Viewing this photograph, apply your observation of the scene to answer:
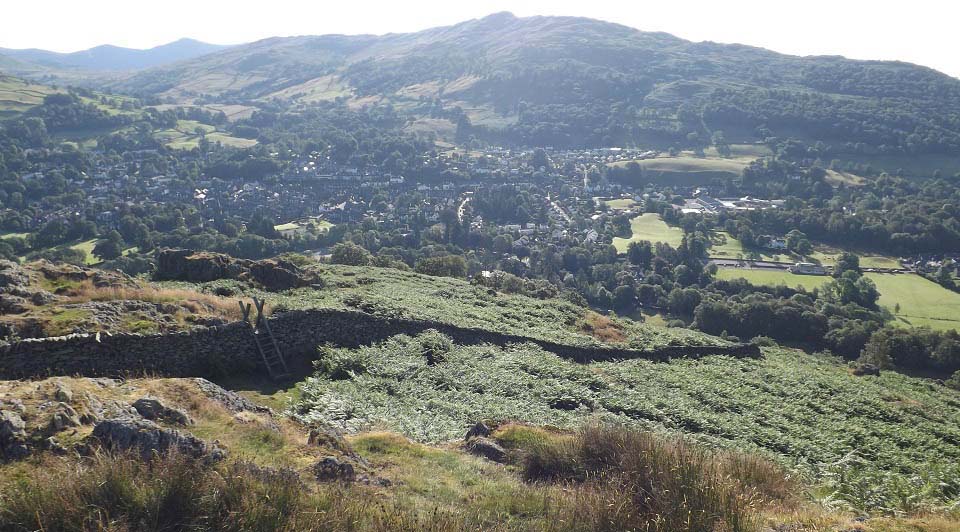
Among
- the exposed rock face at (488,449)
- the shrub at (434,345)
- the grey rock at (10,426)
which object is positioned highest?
the grey rock at (10,426)

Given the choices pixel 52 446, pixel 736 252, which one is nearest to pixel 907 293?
pixel 736 252

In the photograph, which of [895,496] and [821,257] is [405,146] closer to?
[821,257]

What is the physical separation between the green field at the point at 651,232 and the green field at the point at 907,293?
17.5m

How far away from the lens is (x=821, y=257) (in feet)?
308

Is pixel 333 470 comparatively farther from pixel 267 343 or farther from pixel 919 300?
pixel 919 300

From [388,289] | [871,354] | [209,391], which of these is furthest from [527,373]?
[871,354]

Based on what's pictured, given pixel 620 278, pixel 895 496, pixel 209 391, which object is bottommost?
pixel 620 278

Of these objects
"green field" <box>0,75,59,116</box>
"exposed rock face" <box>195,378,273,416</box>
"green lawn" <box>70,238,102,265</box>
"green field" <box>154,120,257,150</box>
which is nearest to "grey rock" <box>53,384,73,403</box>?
"exposed rock face" <box>195,378,273,416</box>

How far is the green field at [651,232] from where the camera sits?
99938 millimetres

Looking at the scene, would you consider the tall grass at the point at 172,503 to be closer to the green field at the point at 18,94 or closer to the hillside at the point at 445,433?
the hillside at the point at 445,433

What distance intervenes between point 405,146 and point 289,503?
559 feet

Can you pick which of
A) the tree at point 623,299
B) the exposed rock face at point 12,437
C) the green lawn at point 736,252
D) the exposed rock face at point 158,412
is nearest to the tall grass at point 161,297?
the exposed rock face at point 158,412

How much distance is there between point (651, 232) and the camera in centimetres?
10744

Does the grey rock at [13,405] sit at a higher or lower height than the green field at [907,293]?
higher
